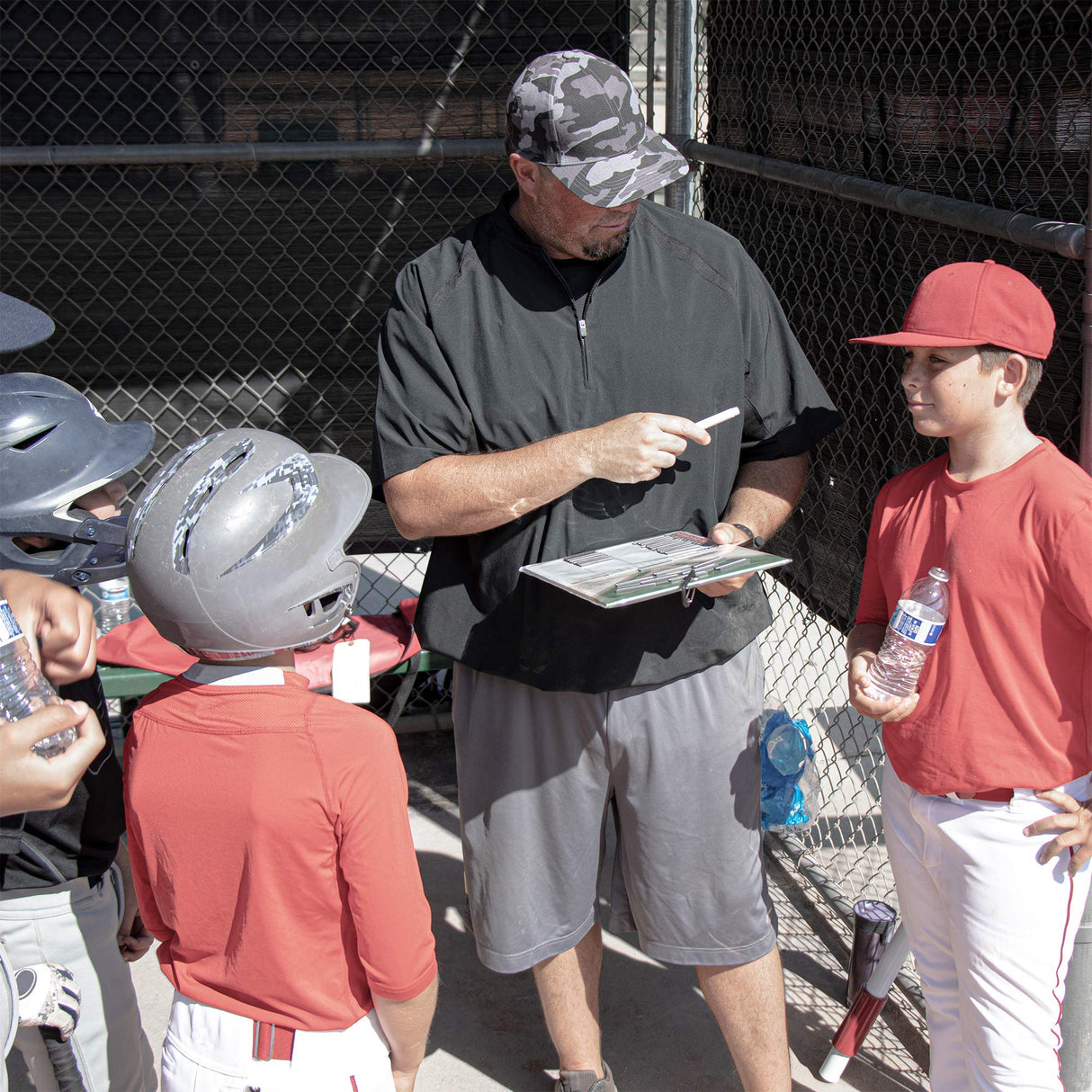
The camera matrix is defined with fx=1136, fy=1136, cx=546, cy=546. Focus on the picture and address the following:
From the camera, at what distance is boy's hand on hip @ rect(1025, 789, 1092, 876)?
1.93m

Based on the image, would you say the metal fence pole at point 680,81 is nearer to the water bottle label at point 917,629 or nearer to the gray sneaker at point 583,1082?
the water bottle label at point 917,629

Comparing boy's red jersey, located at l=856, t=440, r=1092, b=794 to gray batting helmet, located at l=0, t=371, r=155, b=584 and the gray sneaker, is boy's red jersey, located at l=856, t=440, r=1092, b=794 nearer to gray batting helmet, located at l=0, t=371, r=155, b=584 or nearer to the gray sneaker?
the gray sneaker

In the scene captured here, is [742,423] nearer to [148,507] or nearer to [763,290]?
[763,290]

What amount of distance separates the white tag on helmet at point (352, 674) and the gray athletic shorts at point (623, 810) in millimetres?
631

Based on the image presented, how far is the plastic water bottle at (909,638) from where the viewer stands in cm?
192

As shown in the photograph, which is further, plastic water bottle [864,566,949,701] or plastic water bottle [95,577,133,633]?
plastic water bottle [95,577,133,633]

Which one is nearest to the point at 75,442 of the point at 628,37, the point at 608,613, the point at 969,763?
the point at 608,613

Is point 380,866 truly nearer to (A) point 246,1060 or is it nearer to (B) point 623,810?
(A) point 246,1060

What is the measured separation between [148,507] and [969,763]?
1.43m

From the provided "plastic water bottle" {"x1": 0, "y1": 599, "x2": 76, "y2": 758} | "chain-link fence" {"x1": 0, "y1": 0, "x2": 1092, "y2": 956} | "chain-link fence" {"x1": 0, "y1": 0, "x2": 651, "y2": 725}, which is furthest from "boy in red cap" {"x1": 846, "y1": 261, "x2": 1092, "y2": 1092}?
"chain-link fence" {"x1": 0, "y1": 0, "x2": 651, "y2": 725}

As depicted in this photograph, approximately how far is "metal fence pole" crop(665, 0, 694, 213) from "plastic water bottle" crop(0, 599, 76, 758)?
2523 millimetres

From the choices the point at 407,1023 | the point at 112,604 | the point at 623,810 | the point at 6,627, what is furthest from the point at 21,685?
the point at 112,604

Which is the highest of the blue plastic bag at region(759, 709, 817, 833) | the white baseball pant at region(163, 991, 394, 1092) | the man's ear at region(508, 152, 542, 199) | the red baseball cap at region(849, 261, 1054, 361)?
the man's ear at region(508, 152, 542, 199)

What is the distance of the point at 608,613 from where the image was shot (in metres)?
2.29
